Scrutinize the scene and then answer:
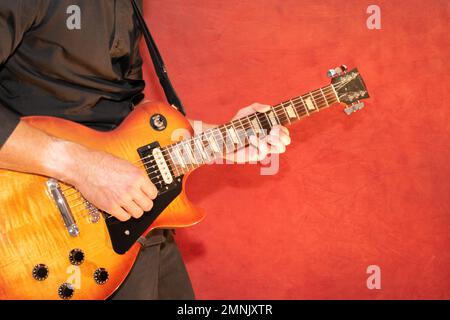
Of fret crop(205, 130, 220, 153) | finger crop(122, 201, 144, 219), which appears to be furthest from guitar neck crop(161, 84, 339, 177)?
finger crop(122, 201, 144, 219)

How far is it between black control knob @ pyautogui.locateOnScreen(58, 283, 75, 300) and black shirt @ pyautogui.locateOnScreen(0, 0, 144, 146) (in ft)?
1.15

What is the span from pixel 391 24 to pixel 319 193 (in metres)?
0.67

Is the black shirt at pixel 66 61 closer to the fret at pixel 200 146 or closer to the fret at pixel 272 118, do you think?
the fret at pixel 200 146

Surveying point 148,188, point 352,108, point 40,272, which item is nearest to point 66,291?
point 40,272

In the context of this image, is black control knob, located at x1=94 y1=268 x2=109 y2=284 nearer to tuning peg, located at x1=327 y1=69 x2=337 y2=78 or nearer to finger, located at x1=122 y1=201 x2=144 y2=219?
finger, located at x1=122 y1=201 x2=144 y2=219

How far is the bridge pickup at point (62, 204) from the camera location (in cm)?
118

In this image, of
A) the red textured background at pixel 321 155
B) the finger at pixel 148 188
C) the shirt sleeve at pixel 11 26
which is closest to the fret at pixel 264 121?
the finger at pixel 148 188

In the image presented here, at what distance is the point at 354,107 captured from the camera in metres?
1.43

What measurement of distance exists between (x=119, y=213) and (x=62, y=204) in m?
0.13

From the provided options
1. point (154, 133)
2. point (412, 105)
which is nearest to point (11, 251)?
point (154, 133)

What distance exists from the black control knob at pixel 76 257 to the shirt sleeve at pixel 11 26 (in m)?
0.29

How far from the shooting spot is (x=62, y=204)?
1.18 m

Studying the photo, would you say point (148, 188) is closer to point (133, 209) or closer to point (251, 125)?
point (133, 209)
